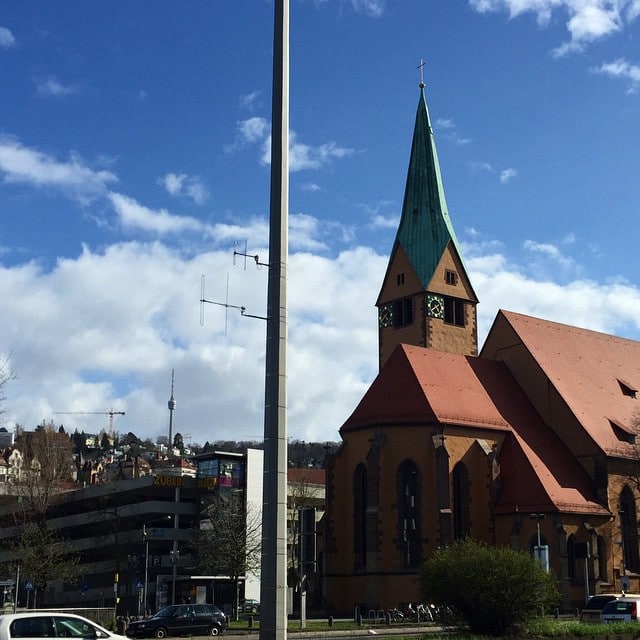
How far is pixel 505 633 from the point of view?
77.5ft

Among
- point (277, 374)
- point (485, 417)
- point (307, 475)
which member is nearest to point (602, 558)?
point (485, 417)

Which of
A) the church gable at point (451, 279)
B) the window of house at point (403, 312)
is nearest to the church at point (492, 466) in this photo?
the church gable at point (451, 279)

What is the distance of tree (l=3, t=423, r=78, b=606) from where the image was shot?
2534 inches

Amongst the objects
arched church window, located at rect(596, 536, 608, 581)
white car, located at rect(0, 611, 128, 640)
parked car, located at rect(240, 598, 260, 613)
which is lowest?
parked car, located at rect(240, 598, 260, 613)

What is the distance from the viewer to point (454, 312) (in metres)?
65.5

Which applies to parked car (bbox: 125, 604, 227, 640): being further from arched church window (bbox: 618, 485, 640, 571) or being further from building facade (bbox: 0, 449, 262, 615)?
building facade (bbox: 0, 449, 262, 615)

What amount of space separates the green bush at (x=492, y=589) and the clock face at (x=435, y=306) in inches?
1573

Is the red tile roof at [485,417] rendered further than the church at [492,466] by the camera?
Yes

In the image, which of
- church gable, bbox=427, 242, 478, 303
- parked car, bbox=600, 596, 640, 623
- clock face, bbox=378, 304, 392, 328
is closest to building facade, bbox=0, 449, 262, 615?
clock face, bbox=378, 304, 392, 328

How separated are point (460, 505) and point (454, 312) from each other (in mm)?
18044

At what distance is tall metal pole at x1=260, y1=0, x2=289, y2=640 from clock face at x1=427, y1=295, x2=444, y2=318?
4731 centimetres

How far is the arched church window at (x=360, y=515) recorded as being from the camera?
2037 inches

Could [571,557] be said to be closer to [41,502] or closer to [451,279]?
[451,279]

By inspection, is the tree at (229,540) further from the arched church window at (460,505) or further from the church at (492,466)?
the arched church window at (460,505)
